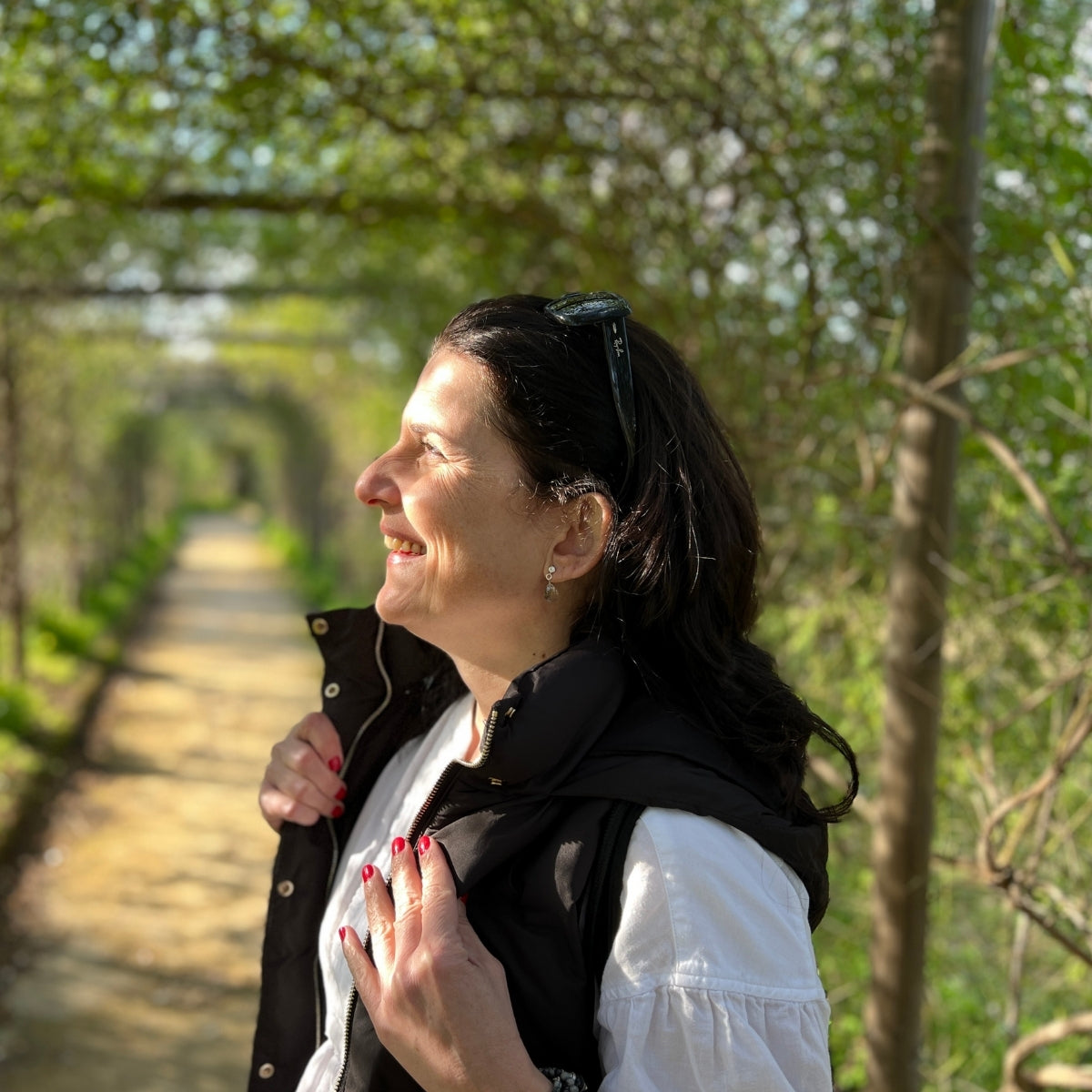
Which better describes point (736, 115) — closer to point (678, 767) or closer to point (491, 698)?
point (491, 698)

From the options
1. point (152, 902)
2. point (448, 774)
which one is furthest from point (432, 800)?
point (152, 902)

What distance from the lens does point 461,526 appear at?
1402 mm

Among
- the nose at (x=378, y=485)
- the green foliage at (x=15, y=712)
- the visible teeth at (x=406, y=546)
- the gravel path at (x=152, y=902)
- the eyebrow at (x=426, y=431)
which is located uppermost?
the eyebrow at (x=426, y=431)

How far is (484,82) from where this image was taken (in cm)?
331

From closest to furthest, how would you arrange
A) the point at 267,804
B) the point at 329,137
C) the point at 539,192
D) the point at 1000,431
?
the point at 267,804 → the point at 1000,431 → the point at 329,137 → the point at 539,192

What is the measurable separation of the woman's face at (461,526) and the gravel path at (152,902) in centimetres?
368

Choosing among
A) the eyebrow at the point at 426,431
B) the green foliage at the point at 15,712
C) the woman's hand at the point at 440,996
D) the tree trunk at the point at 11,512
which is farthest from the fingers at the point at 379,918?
the tree trunk at the point at 11,512

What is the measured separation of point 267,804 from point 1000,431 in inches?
64.7

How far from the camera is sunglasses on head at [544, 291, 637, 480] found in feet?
4.43

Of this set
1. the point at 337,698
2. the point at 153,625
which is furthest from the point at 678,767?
the point at 153,625

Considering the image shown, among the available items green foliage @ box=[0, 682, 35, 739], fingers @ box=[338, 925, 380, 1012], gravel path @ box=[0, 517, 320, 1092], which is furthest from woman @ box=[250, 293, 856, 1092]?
green foliage @ box=[0, 682, 35, 739]

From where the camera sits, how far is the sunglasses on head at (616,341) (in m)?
1.35

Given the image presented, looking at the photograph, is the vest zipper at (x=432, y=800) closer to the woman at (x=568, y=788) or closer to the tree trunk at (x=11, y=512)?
the woman at (x=568, y=788)

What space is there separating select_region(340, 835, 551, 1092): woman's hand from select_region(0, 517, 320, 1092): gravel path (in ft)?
12.1
